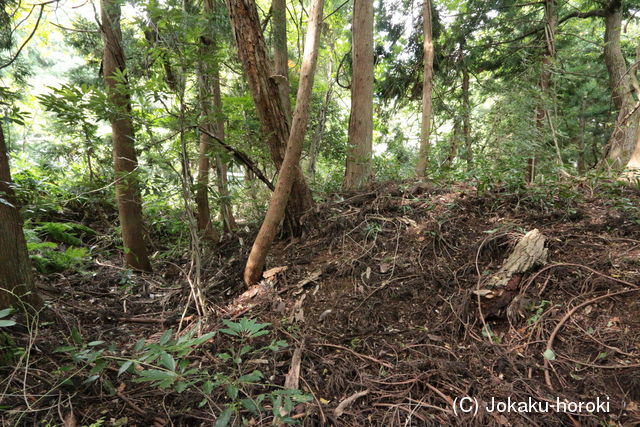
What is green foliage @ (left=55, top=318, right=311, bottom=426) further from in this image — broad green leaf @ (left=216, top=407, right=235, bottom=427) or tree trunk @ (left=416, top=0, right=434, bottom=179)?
tree trunk @ (left=416, top=0, right=434, bottom=179)

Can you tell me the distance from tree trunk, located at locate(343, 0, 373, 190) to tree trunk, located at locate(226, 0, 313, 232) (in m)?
1.72

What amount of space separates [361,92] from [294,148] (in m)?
2.92

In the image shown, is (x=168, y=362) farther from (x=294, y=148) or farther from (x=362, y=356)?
(x=294, y=148)

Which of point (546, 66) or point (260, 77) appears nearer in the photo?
point (260, 77)

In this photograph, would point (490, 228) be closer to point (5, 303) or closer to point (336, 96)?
point (5, 303)

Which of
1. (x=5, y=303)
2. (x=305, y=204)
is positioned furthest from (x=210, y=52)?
(x=5, y=303)

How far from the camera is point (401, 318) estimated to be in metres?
2.61

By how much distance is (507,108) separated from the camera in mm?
5586

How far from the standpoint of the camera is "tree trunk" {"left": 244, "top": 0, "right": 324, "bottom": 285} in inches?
112

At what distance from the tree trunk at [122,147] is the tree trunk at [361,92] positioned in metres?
3.19

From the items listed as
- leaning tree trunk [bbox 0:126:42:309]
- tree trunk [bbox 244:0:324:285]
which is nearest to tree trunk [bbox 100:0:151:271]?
leaning tree trunk [bbox 0:126:42:309]

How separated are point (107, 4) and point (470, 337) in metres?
4.79

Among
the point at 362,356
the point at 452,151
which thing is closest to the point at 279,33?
the point at 452,151

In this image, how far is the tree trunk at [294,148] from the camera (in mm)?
2848
